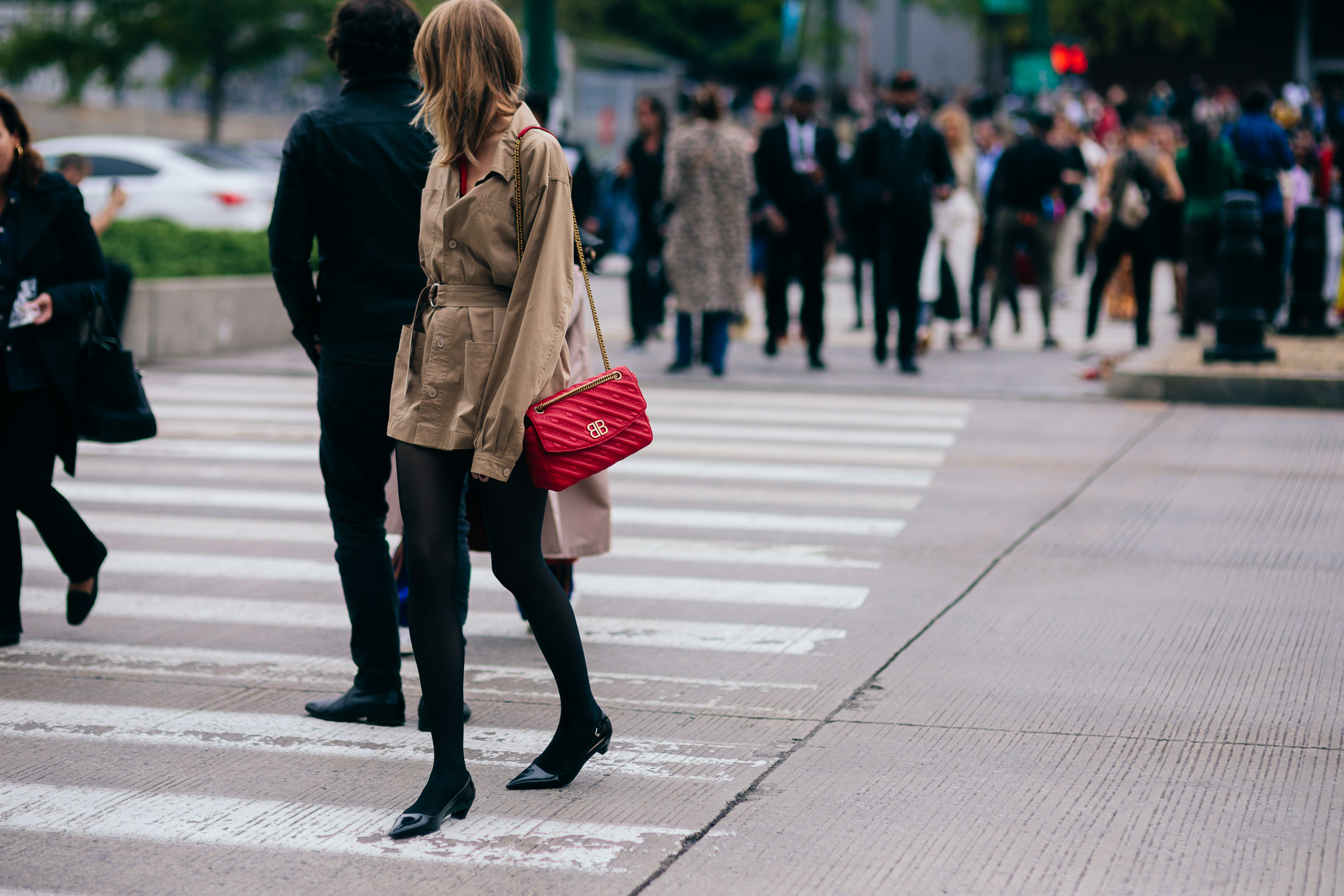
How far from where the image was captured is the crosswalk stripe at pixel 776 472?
9062 mm

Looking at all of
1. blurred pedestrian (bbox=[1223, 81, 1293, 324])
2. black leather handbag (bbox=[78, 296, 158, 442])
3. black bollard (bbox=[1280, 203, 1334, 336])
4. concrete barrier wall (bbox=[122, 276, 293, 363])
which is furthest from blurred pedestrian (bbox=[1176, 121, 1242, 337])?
black leather handbag (bbox=[78, 296, 158, 442])

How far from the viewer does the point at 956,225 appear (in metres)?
14.5

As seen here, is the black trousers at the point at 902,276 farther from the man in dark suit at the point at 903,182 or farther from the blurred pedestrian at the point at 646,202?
the blurred pedestrian at the point at 646,202

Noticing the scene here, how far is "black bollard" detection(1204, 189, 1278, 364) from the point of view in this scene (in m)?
12.4

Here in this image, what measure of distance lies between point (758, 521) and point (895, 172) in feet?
17.4

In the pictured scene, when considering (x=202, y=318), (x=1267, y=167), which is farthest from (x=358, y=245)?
(x=1267, y=167)

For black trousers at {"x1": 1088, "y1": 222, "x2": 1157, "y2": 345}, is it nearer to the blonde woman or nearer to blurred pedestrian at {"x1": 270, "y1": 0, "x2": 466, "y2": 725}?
blurred pedestrian at {"x1": 270, "y1": 0, "x2": 466, "y2": 725}

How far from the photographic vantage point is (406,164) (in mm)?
4574

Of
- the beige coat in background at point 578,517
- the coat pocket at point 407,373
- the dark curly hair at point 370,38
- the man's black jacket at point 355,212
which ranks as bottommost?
the beige coat in background at point 578,517

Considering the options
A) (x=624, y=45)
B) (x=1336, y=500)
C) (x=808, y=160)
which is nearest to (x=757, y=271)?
(x=808, y=160)

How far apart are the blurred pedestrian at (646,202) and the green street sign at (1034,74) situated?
8749 mm

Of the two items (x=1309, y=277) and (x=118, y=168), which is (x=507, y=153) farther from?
(x=118, y=168)

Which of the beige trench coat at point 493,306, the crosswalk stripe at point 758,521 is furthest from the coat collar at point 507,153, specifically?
the crosswalk stripe at point 758,521

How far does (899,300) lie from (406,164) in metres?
8.49
